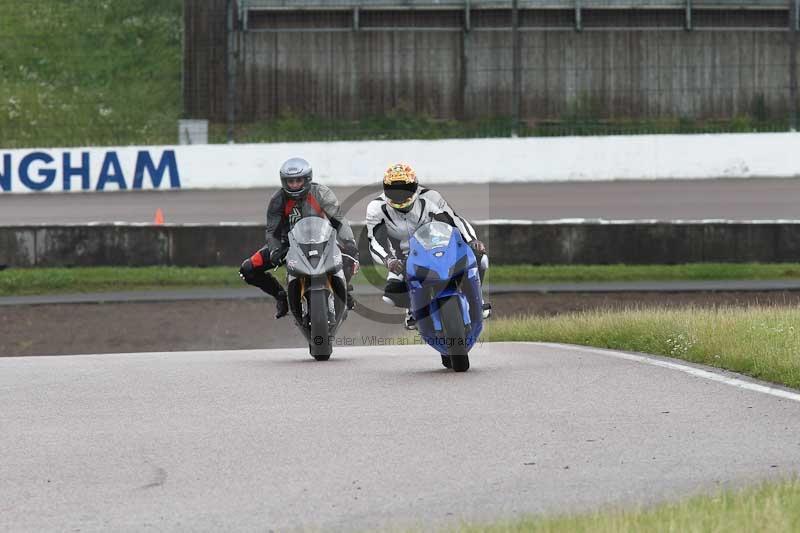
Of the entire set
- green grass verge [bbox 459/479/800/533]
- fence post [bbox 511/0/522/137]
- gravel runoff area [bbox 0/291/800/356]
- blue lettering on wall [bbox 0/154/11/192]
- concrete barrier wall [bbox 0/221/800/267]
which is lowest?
gravel runoff area [bbox 0/291/800/356]

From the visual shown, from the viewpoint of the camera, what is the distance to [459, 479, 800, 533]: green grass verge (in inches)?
196

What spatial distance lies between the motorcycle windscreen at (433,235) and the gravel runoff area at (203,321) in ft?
24.4

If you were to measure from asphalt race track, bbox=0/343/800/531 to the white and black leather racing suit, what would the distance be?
2.17ft

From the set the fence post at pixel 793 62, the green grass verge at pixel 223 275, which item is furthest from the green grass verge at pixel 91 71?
the fence post at pixel 793 62

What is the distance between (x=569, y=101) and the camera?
131 feet

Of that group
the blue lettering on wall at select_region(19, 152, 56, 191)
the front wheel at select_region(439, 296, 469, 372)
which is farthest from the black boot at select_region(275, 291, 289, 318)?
the blue lettering on wall at select_region(19, 152, 56, 191)

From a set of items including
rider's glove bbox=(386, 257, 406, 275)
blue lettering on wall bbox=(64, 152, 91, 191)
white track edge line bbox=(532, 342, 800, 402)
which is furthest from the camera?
blue lettering on wall bbox=(64, 152, 91, 191)

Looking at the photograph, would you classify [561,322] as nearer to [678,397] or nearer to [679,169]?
[678,397]

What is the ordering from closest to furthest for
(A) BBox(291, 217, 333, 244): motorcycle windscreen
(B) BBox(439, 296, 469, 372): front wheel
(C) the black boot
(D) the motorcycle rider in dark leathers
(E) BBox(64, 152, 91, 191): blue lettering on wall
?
1. (B) BBox(439, 296, 469, 372): front wheel
2. (A) BBox(291, 217, 333, 244): motorcycle windscreen
3. (D) the motorcycle rider in dark leathers
4. (C) the black boot
5. (E) BBox(64, 152, 91, 191): blue lettering on wall

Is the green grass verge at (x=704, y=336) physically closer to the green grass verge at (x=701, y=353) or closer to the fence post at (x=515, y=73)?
the green grass verge at (x=701, y=353)

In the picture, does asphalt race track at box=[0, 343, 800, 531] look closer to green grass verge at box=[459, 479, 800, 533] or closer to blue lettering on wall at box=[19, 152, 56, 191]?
green grass verge at box=[459, 479, 800, 533]

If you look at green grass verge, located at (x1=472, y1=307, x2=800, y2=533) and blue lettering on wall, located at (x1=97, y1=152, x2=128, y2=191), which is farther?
blue lettering on wall, located at (x1=97, y1=152, x2=128, y2=191)

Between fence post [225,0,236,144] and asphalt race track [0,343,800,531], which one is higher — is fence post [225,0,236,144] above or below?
above

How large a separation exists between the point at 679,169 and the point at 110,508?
30.7m
